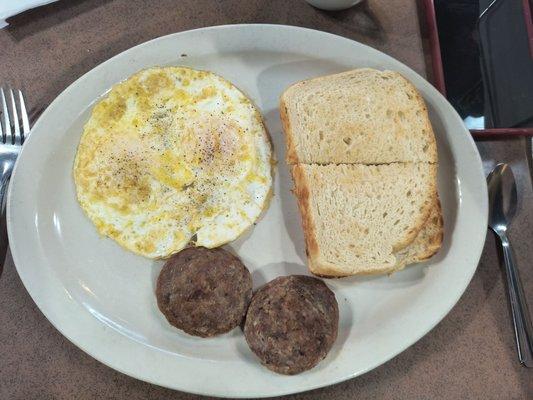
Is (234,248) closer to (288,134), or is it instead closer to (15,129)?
(288,134)

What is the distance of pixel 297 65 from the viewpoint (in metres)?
2.06

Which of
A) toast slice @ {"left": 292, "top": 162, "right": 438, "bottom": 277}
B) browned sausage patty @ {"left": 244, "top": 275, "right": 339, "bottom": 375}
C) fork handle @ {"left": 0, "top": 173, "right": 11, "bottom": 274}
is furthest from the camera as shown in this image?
fork handle @ {"left": 0, "top": 173, "right": 11, "bottom": 274}

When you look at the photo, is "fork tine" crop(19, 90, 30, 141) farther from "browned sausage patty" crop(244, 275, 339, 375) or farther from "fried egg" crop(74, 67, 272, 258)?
"browned sausage patty" crop(244, 275, 339, 375)

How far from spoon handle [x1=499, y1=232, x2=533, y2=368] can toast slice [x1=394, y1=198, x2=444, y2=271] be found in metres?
0.34

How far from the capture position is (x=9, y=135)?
204cm

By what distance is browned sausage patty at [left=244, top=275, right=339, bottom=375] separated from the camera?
1.68 m

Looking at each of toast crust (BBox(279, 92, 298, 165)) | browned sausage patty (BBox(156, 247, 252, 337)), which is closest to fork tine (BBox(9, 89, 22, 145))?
browned sausage patty (BBox(156, 247, 252, 337))

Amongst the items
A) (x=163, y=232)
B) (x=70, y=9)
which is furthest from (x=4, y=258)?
(x=70, y=9)

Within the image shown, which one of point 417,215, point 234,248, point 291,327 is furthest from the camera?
point 234,248

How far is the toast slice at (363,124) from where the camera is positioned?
1.87 meters

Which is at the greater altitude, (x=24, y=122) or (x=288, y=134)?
(x=24, y=122)

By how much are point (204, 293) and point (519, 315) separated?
1260 millimetres

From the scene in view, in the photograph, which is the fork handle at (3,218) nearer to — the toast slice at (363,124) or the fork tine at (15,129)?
the fork tine at (15,129)

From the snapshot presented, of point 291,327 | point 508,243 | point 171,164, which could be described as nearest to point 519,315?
point 508,243
